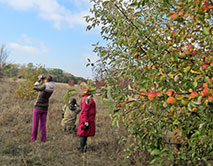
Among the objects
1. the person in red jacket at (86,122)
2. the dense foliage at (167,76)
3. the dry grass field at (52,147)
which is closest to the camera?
the dense foliage at (167,76)

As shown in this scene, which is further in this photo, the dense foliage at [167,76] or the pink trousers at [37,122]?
the pink trousers at [37,122]

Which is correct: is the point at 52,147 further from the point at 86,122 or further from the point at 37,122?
the point at 86,122

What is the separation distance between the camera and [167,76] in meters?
1.49

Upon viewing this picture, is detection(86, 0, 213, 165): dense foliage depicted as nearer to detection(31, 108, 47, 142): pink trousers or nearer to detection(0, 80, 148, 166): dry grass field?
detection(0, 80, 148, 166): dry grass field

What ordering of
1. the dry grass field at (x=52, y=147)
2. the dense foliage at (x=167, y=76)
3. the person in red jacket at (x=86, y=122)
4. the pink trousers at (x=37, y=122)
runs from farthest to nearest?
the pink trousers at (x=37, y=122), the person in red jacket at (x=86, y=122), the dry grass field at (x=52, y=147), the dense foliage at (x=167, y=76)

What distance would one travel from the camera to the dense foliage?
4.10 ft

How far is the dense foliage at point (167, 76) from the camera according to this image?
1.25 m

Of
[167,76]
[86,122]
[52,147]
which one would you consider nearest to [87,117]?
[86,122]

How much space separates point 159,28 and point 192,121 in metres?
1.06

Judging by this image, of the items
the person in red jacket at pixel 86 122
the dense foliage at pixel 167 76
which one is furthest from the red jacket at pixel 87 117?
the dense foliage at pixel 167 76

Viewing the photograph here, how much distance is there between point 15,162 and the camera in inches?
141

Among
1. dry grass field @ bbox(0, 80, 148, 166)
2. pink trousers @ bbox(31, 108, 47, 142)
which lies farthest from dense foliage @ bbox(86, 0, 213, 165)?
pink trousers @ bbox(31, 108, 47, 142)

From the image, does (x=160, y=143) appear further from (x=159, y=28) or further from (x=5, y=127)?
(x=5, y=127)

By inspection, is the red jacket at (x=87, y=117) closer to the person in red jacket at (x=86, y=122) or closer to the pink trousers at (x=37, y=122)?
the person in red jacket at (x=86, y=122)
